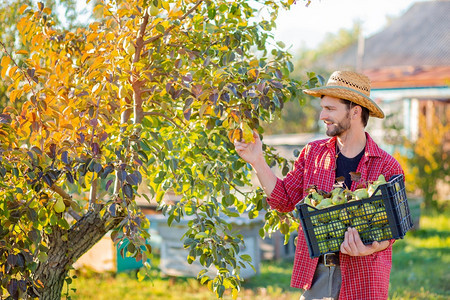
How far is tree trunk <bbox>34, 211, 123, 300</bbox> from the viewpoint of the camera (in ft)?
10.9

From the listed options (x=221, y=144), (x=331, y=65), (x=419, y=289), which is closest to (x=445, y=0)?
(x=331, y=65)

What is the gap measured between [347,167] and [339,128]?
0.20 m

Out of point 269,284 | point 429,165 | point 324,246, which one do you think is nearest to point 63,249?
point 324,246

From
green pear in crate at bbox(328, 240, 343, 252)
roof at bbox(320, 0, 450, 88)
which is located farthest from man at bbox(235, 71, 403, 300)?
roof at bbox(320, 0, 450, 88)

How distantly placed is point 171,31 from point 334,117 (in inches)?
34.3

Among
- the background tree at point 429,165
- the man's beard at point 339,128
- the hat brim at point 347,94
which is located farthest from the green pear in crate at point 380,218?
the background tree at point 429,165

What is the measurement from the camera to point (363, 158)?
2875 mm

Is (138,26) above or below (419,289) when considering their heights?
above

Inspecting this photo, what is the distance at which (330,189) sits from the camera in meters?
2.89

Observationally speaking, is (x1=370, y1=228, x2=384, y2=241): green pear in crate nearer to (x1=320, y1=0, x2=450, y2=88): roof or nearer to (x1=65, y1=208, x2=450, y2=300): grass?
(x1=65, y1=208, x2=450, y2=300): grass

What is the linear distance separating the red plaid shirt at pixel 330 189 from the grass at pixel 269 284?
2279 millimetres

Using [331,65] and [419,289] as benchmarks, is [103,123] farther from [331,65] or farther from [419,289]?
[331,65]

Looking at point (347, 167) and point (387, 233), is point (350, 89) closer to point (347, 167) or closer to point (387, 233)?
point (347, 167)

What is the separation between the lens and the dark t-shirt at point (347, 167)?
292 cm
